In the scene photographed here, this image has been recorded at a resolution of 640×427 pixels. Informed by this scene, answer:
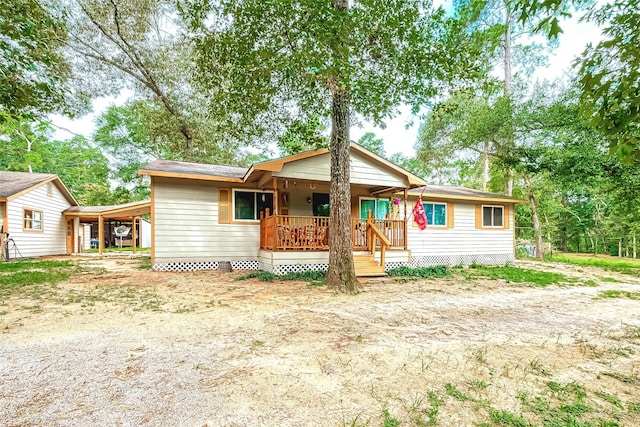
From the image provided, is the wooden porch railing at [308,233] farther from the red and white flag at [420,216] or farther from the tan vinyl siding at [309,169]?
the tan vinyl siding at [309,169]

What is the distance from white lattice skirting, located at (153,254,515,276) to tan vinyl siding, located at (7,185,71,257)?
898 cm

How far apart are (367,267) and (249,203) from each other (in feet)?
14.3

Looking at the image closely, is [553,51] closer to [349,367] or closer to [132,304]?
[349,367]

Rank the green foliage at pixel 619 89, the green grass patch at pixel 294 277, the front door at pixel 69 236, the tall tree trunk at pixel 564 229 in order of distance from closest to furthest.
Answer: the green foliage at pixel 619 89, the green grass patch at pixel 294 277, the front door at pixel 69 236, the tall tree trunk at pixel 564 229

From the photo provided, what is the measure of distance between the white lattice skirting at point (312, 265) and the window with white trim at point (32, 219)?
9.44 metres

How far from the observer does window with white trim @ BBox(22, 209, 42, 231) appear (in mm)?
13328

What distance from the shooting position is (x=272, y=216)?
846cm

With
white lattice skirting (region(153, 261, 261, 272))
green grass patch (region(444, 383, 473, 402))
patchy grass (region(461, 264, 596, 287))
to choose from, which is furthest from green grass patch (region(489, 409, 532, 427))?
white lattice skirting (region(153, 261, 261, 272))

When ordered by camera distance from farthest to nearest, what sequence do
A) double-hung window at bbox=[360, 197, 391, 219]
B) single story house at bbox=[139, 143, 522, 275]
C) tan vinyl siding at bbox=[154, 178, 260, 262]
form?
double-hung window at bbox=[360, 197, 391, 219] < tan vinyl siding at bbox=[154, 178, 260, 262] < single story house at bbox=[139, 143, 522, 275]

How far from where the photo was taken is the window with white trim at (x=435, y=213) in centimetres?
1175

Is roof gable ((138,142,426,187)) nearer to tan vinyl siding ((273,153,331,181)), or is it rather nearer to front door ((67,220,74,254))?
tan vinyl siding ((273,153,331,181))

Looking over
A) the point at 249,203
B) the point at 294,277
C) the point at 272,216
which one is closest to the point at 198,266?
the point at 249,203

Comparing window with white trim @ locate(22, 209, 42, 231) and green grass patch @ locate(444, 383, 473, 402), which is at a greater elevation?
window with white trim @ locate(22, 209, 42, 231)

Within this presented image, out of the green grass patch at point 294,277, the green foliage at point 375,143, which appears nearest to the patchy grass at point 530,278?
the green grass patch at point 294,277
